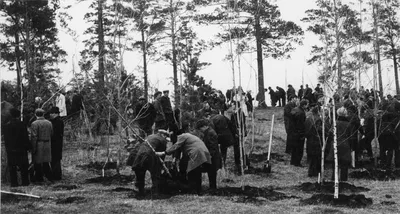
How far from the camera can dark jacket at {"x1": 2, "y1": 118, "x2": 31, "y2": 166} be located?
11859mm

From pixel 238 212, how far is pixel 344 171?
14.3 feet

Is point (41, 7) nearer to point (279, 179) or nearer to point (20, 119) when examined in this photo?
point (20, 119)

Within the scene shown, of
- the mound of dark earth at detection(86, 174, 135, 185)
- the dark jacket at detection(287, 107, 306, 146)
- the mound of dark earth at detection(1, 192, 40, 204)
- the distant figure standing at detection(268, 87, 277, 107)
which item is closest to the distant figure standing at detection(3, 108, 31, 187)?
the mound of dark earth at detection(1, 192, 40, 204)

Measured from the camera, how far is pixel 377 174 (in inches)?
549

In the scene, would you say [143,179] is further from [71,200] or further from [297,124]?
[297,124]

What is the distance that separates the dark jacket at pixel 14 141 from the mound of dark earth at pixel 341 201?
632 centimetres

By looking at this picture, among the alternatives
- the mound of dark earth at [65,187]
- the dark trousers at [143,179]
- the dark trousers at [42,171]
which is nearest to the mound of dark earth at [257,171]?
the dark trousers at [143,179]

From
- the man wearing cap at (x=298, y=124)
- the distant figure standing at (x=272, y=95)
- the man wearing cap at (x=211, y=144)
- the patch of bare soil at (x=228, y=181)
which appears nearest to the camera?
the man wearing cap at (x=211, y=144)

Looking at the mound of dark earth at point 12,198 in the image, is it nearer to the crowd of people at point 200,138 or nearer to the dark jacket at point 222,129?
the crowd of people at point 200,138

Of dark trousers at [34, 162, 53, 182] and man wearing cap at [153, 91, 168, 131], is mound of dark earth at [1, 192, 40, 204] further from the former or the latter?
man wearing cap at [153, 91, 168, 131]

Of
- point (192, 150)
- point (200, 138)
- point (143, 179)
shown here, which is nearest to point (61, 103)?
point (200, 138)

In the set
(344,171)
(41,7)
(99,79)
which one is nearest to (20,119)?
(99,79)

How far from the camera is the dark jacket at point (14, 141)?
467 inches

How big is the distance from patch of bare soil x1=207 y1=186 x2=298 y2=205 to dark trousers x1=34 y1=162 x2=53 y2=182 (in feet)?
14.4
